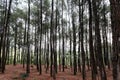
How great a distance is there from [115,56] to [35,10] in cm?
2498

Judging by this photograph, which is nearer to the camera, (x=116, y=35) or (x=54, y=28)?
(x=116, y=35)

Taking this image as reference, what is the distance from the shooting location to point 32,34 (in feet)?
113

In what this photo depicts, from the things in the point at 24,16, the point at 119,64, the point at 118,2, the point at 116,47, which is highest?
the point at 24,16

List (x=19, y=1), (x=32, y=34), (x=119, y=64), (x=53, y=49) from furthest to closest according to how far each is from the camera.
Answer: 1. (x=32, y=34)
2. (x=19, y=1)
3. (x=53, y=49)
4. (x=119, y=64)

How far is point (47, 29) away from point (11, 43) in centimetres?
1262

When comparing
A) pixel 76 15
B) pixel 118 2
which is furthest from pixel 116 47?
pixel 76 15

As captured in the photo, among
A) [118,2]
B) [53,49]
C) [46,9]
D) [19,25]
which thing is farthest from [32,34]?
[118,2]

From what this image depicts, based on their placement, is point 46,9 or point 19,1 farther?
point 46,9

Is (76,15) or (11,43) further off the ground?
(76,15)

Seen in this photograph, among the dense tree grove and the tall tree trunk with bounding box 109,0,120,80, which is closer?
the tall tree trunk with bounding box 109,0,120,80

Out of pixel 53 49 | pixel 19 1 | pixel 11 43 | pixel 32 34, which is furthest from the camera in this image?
pixel 11 43

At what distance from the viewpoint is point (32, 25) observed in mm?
31031

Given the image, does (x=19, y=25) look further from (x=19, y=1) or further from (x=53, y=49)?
(x=53, y=49)

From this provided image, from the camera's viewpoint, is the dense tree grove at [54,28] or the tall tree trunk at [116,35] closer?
the tall tree trunk at [116,35]
